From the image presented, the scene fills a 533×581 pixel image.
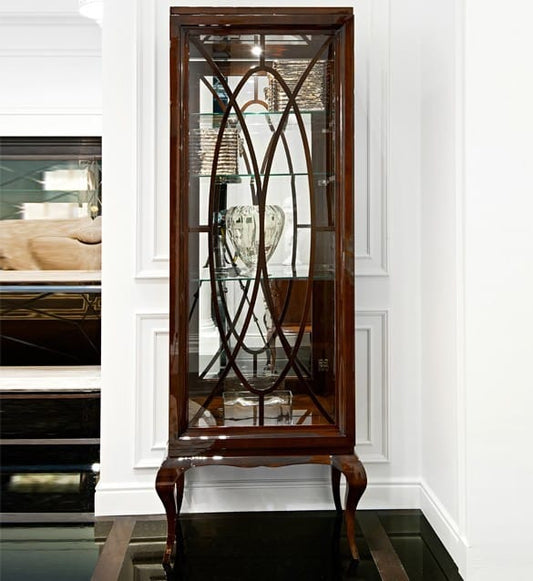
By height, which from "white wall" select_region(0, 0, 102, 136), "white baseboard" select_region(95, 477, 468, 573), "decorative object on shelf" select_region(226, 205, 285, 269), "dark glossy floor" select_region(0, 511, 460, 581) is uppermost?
"white wall" select_region(0, 0, 102, 136)

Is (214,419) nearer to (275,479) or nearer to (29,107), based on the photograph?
(275,479)

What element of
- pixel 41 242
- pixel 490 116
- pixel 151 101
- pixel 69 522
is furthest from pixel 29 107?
pixel 490 116

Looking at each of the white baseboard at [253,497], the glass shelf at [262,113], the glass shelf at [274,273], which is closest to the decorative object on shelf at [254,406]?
the glass shelf at [274,273]

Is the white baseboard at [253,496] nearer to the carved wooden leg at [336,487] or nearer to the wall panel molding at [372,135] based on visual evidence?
the carved wooden leg at [336,487]

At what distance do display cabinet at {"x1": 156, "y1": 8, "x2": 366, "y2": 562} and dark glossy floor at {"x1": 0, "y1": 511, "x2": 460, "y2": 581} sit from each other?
0.48 feet

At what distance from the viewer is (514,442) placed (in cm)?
193

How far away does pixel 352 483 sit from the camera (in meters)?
2.04

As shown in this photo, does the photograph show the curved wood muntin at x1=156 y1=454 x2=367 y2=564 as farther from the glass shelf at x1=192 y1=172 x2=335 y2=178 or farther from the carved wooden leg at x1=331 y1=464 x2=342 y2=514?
the glass shelf at x1=192 y1=172 x2=335 y2=178

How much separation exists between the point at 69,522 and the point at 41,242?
2203 millimetres

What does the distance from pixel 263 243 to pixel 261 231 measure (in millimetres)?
41

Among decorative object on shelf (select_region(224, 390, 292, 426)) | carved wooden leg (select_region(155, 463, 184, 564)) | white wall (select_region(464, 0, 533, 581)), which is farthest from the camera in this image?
decorative object on shelf (select_region(224, 390, 292, 426))

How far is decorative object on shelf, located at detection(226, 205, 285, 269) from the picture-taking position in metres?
2.09

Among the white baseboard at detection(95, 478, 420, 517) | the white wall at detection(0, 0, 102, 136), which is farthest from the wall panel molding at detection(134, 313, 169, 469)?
the white wall at detection(0, 0, 102, 136)

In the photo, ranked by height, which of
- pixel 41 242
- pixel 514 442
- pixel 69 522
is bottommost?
pixel 69 522
